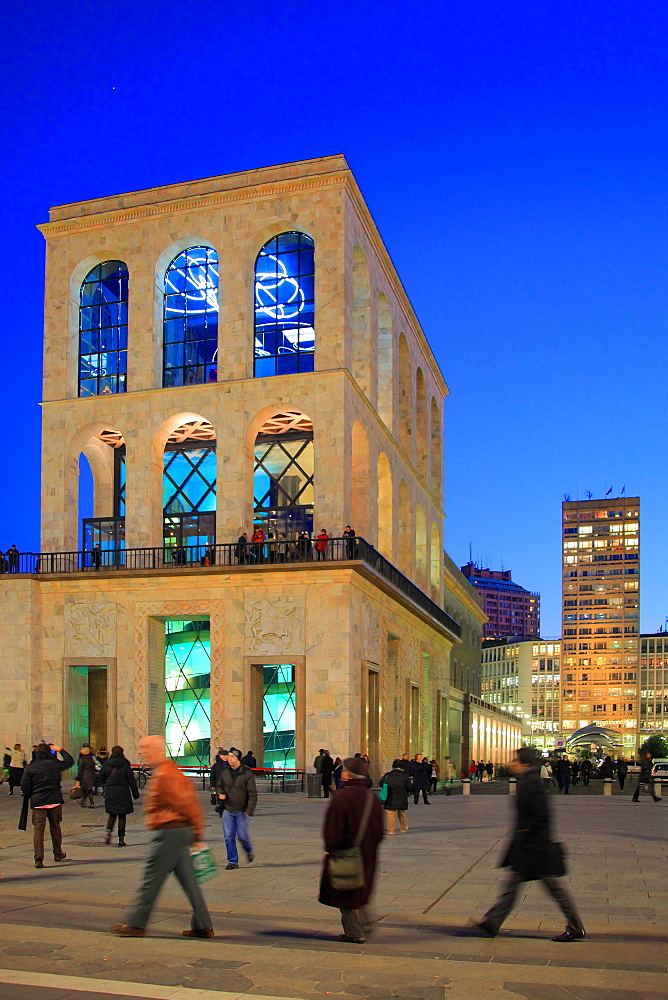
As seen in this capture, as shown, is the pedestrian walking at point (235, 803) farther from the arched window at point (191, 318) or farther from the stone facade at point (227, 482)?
the arched window at point (191, 318)

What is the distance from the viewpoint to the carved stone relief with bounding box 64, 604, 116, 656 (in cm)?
3616

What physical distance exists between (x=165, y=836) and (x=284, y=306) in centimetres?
3103

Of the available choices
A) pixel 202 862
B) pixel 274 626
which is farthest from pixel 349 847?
pixel 274 626

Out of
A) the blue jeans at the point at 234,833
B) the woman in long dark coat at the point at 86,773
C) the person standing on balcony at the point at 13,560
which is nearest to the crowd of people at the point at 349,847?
the blue jeans at the point at 234,833

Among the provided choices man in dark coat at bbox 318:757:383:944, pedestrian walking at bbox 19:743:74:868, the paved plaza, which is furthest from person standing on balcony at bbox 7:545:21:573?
man in dark coat at bbox 318:757:383:944

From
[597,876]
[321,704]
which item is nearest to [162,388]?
[321,704]

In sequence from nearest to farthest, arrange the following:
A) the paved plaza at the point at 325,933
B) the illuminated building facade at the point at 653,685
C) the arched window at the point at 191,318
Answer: the paved plaza at the point at 325,933, the arched window at the point at 191,318, the illuminated building facade at the point at 653,685

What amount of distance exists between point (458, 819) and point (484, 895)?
12248mm

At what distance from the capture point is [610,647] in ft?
517

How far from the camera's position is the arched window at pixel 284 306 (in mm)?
37406

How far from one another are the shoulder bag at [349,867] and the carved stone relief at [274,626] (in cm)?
2555

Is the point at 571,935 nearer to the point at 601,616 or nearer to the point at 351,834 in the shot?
the point at 351,834

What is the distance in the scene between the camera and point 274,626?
3444 centimetres

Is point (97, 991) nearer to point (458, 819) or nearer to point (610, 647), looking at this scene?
point (458, 819)
